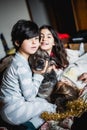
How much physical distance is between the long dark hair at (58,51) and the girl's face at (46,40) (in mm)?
46

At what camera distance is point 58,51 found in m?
2.42

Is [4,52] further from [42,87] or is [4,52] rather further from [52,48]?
[42,87]

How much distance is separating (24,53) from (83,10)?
1.80 meters

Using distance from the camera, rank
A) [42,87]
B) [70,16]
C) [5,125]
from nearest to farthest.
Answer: [5,125] < [42,87] < [70,16]

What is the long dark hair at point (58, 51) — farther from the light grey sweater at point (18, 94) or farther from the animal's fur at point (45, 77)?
the light grey sweater at point (18, 94)

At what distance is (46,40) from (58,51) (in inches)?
9.7

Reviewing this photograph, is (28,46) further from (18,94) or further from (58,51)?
(58,51)

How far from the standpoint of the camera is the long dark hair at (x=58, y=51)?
91.3 inches

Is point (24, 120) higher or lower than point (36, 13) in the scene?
lower

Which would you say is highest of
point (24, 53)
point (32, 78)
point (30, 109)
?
point (24, 53)

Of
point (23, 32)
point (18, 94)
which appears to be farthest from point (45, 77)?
point (23, 32)

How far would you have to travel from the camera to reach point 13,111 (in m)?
1.71

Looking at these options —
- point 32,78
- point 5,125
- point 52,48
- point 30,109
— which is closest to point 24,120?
point 30,109

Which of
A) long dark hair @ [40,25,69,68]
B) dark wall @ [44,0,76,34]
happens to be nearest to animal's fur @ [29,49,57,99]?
long dark hair @ [40,25,69,68]
